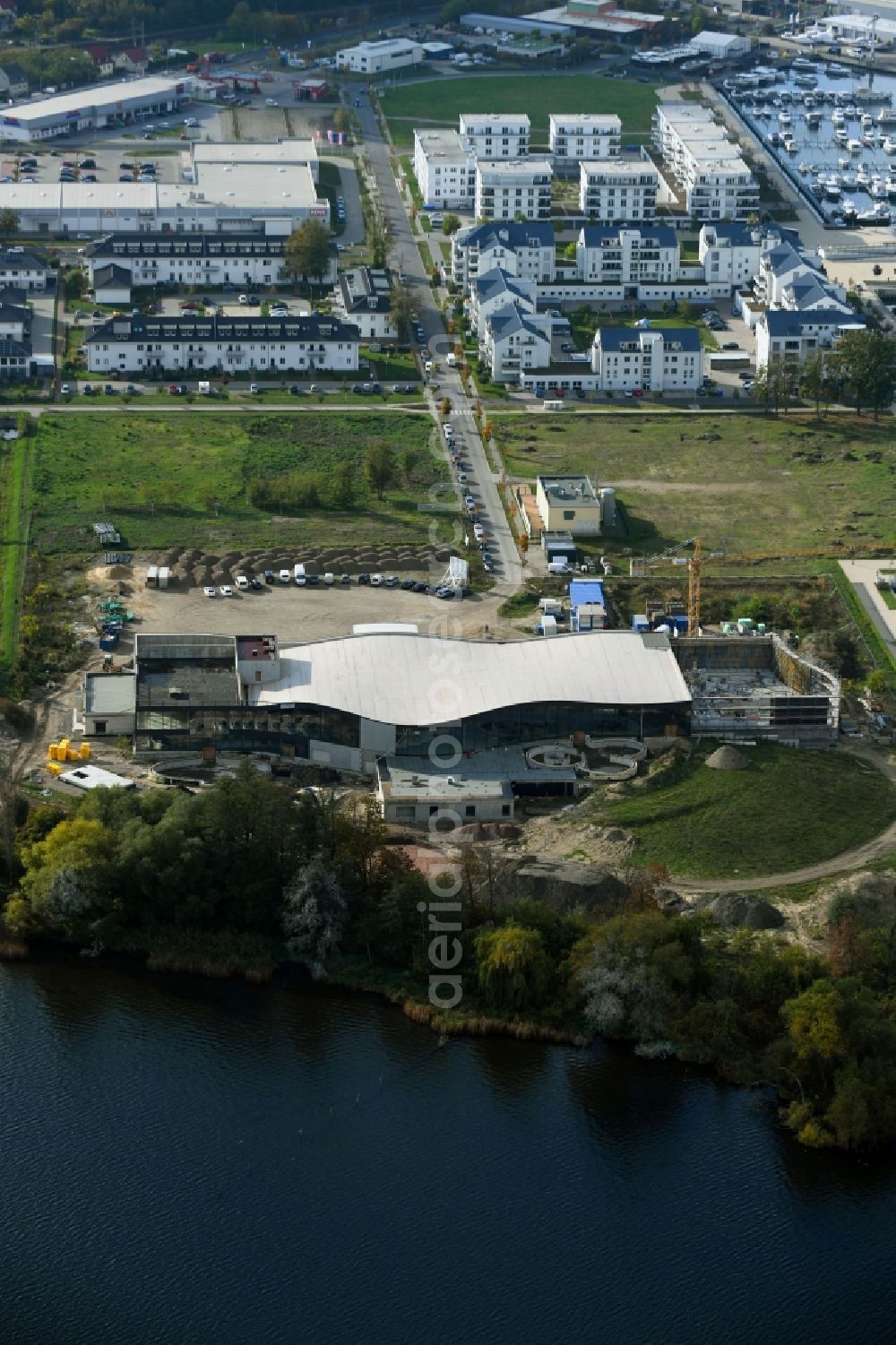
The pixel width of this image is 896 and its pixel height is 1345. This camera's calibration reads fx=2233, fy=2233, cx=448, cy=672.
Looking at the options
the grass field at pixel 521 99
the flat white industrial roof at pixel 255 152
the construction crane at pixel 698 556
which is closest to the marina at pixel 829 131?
the grass field at pixel 521 99

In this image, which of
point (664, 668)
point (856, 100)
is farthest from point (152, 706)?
point (856, 100)

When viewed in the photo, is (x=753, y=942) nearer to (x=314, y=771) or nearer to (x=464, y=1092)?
(x=464, y=1092)

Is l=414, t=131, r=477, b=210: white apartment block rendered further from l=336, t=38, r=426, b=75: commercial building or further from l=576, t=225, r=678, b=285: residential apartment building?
l=336, t=38, r=426, b=75: commercial building

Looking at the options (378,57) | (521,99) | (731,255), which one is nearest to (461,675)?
(731,255)

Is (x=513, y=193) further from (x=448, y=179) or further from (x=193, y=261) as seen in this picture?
(x=193, y=261)

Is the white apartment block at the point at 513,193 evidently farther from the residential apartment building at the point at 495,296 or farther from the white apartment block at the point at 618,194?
the residential apartment building at the point at 495,296

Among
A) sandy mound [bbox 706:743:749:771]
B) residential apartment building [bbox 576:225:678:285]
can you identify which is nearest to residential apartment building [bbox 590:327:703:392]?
residential apartment building [bbox 576:225:678:285]
